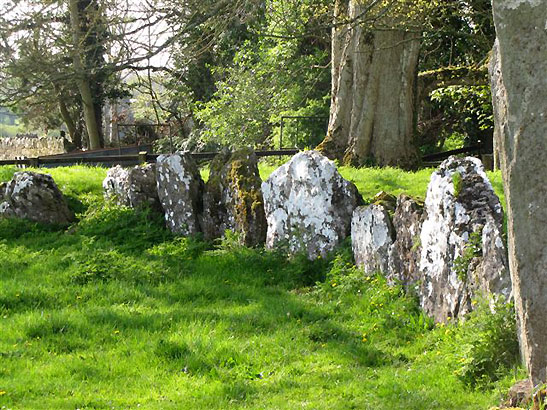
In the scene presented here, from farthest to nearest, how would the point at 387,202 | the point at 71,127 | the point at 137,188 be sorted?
the point at 71,127
the point at 137,188
the point at 387,202

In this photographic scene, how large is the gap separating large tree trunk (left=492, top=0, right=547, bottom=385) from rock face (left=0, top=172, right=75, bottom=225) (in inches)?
402

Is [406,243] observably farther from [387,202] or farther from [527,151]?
[527,151]

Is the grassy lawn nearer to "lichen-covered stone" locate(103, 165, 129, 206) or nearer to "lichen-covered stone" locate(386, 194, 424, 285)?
"lichen-covered stone" locate(386, 194, 424, 285)

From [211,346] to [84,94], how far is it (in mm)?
29394

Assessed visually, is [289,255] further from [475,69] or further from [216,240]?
[475,69]

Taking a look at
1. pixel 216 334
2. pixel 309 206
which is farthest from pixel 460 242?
pixel 309 206

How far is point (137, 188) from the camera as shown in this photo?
45.0ft

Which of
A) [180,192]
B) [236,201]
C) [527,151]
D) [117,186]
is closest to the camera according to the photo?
[527,151]

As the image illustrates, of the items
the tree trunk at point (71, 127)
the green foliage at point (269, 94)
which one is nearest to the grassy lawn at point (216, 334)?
the green foliage at point (269, 94)

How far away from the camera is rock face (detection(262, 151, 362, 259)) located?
10.9m

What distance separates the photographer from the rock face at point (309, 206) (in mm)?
10914

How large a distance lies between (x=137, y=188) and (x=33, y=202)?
2036mm

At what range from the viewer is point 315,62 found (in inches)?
1156

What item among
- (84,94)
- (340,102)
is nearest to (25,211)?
(340,102)
